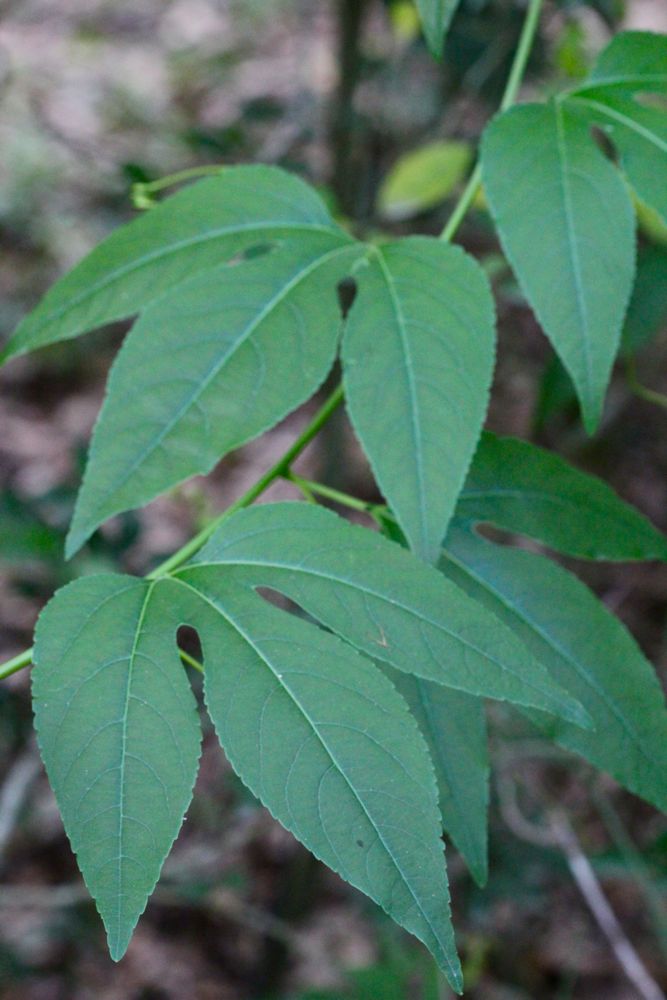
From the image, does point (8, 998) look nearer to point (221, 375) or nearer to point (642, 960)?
point (642, 960)

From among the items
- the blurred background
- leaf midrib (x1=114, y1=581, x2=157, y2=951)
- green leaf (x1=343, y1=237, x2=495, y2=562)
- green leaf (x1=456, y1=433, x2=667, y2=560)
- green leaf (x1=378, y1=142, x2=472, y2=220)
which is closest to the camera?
leaf midrib (x1=114, y1=581, x2=157, y2=951)

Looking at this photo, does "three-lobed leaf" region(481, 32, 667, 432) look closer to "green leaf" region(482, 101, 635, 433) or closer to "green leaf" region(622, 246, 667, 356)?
"green leaf" region(482, 101, 635, 433)

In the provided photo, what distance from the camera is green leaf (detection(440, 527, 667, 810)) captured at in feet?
2.45

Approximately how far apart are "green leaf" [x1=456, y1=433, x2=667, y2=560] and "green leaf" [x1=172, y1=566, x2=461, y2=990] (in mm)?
296

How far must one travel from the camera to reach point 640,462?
3.35 meters

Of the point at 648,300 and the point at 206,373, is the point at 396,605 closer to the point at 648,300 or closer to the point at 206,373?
the point at 206,373

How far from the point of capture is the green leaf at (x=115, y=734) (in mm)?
523

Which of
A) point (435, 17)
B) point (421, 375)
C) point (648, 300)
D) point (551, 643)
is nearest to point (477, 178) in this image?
point (435, 17)

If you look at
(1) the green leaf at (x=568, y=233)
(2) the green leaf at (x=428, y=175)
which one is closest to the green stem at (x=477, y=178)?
(1) the green leaf at (x=568, y=233)

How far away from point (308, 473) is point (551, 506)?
2.31m

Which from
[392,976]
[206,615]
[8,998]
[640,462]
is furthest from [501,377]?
[206,615]

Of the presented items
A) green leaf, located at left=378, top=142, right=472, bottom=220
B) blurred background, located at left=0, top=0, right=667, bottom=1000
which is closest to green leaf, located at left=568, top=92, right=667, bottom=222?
blurred background, located at left=0, top=0, right=667, bottom=1000

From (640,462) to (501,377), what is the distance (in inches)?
22.3

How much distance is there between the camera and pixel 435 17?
2.60 feet
